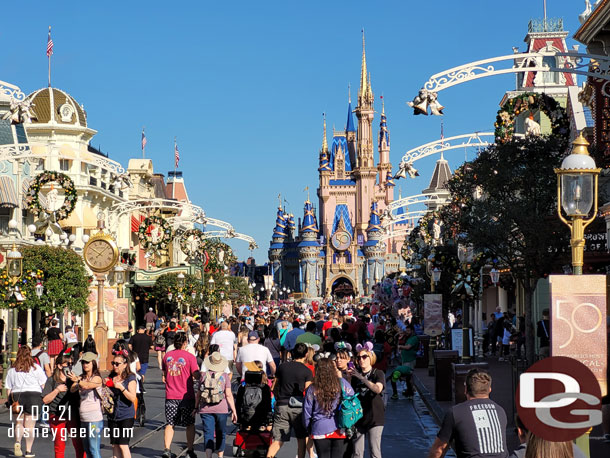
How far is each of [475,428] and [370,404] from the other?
3714 mm

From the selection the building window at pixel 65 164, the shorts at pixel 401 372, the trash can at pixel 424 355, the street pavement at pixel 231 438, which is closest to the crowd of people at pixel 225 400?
the street pavement at pixel 231 438

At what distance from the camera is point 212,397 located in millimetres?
12000

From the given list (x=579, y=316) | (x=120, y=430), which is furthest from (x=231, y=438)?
(x=579, y=316)

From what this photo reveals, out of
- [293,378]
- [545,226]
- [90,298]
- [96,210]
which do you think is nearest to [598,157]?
[545,226]

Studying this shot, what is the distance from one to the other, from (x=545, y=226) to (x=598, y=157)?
2033 mm

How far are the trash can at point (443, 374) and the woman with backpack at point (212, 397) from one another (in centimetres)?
790

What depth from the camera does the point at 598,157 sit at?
21.2 metres

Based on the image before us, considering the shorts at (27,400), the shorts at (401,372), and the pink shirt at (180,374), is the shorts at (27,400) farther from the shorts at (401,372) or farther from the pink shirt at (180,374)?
the shorts at (401,372)

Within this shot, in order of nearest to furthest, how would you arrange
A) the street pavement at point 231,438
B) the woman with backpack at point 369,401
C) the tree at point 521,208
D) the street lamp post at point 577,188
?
the street lamp post at point 577,188 < the woman with backpack at point 369,401 < the street pavement at point 231,438 < the tree at point 521,208

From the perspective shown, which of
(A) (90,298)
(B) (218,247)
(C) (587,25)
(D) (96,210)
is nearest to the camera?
(C) (587,25)

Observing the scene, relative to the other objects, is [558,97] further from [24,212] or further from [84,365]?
[84,365]

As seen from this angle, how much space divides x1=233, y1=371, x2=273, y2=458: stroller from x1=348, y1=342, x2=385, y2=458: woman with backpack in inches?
52.7

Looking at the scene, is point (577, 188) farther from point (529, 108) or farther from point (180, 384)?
point (529, 108)

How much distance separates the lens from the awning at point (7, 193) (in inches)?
1558
